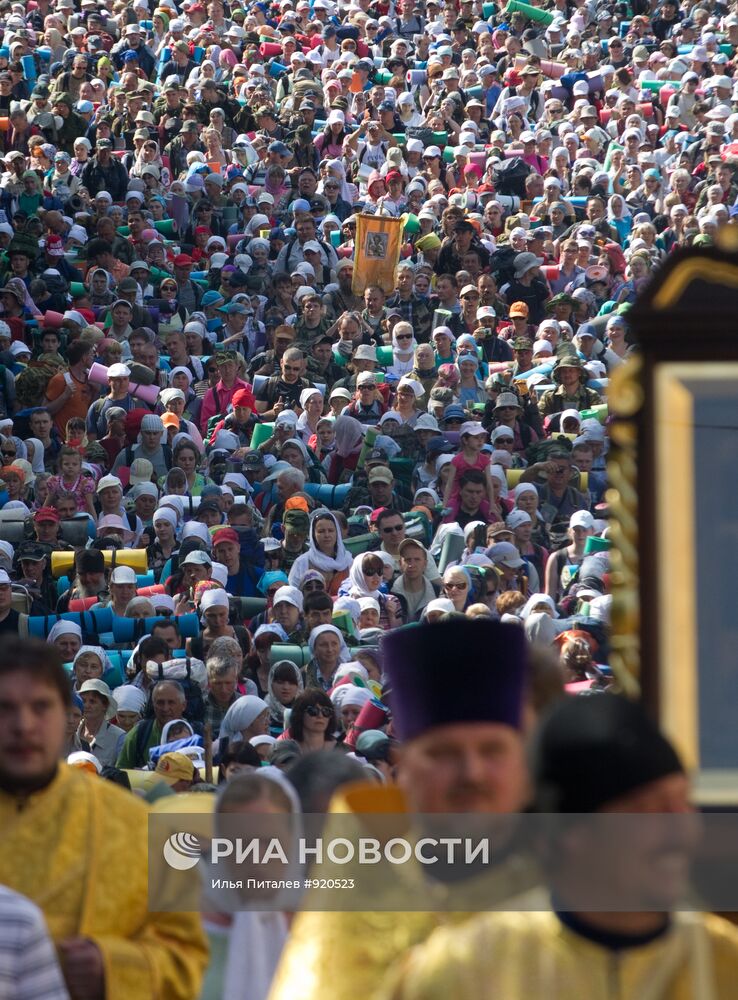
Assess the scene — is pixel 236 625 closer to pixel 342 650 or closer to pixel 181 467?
pixel 342 650

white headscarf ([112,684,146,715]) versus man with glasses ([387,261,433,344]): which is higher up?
man with glasses ([387,261,433,344])

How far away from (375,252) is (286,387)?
2.24 metres

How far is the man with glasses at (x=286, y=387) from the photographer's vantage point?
14914 mm

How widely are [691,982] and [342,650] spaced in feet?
26.6

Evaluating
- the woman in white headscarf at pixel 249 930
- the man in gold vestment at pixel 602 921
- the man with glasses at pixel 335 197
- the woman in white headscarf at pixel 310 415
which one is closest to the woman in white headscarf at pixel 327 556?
the woman in white headscarf at pixel 310 415

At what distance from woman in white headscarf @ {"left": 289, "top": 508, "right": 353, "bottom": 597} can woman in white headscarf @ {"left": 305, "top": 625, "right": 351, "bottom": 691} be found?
5.12 ft

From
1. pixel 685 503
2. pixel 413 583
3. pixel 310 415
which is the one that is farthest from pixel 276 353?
pixel 685 503

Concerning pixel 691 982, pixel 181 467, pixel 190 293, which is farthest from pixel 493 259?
pixel 691 982

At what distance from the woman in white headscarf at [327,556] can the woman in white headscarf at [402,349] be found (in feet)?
11.3

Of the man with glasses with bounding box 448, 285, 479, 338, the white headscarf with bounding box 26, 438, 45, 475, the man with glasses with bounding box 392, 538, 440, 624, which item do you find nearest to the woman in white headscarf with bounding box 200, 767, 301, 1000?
the man with glasses with bounding box 392, 538, 440, 624

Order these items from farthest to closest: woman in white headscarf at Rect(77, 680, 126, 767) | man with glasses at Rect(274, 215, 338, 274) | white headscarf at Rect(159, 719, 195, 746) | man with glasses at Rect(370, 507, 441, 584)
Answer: man with glasses at Rect(274, 215, 338, 274) → man with glasses at Rect(370, 507, 441, 584) → woman in white headscarf at Rect(77, 680, 126, 767) → white headscarf at Rect(159, 719, 195, 746)

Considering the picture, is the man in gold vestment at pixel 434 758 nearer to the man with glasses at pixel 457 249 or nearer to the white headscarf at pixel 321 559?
the white headscarf at pixel 321 559

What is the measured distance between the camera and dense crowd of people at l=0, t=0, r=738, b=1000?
3.94 m

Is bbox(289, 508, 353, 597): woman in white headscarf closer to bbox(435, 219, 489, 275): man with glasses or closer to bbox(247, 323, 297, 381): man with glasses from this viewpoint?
bbox(247, 323, 297, 381): man with glasses
